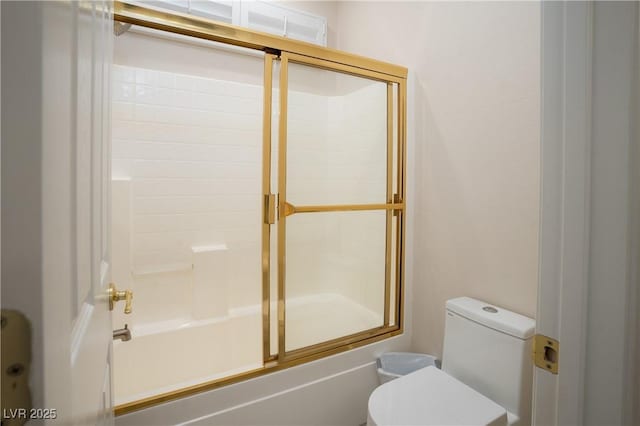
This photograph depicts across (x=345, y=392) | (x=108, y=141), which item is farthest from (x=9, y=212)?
(x=345, y=392)

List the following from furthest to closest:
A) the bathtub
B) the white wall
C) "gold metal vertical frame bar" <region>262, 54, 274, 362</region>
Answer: the bathtub < "gold metal vertical frame bar" <region>262, 54, 274, 362</region> < the white wall

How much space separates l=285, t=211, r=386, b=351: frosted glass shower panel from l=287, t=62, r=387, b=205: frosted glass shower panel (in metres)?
0.14

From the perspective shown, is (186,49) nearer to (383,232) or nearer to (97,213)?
(383,232)

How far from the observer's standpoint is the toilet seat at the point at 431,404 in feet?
3.83

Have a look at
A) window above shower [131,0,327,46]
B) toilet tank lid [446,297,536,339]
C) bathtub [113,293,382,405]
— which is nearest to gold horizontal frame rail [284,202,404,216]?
bathtub [113,293,382,405]

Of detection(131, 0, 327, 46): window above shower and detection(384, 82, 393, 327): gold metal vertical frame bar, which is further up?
detection(131, 0, 327, 46): window above shower

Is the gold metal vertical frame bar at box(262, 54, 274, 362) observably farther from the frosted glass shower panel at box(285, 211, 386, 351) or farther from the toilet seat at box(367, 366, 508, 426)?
the toilet seat at box(367, 366, 508, 426)

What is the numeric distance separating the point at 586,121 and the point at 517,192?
108 cm

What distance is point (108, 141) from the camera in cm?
78

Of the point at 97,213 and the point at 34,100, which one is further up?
the point at 34,100

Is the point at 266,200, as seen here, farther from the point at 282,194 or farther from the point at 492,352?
the point at 492,352

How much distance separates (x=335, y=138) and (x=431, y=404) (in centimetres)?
131

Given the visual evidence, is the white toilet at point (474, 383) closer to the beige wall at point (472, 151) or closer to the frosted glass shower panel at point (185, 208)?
the beige wall at point (472, 151)

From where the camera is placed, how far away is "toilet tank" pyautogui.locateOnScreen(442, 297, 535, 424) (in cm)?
126
